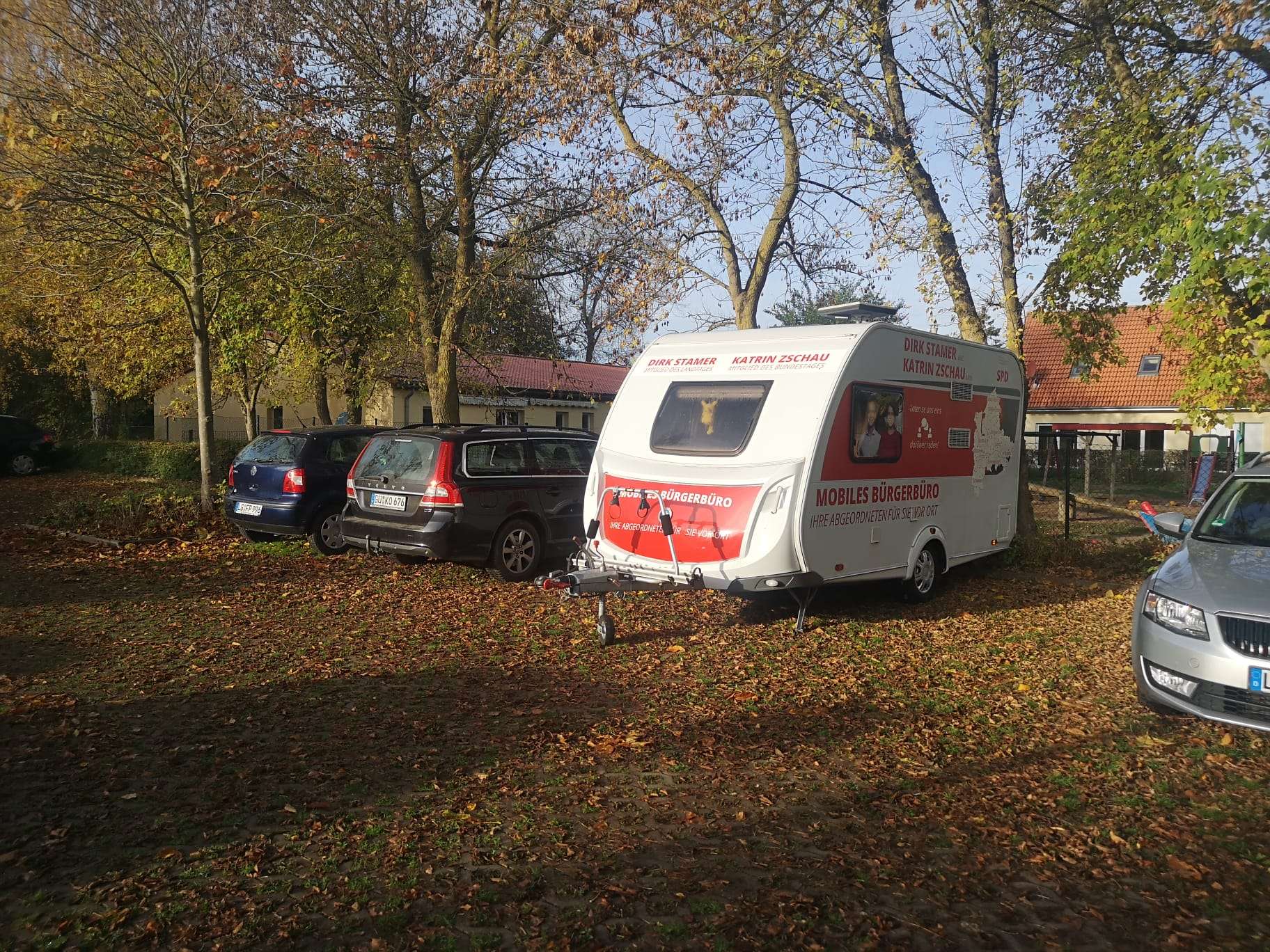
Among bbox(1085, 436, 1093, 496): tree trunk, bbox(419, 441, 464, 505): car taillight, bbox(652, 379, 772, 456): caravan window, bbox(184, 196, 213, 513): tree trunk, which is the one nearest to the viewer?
bbox(652, 379, 772, 456): caravan window

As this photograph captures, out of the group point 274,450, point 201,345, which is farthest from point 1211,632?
point 201,345

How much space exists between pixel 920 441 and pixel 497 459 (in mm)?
4478

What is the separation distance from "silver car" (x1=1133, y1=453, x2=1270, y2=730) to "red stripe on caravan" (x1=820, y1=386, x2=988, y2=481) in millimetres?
2647

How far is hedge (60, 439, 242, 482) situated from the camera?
2603 cm

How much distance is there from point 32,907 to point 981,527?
9442mm

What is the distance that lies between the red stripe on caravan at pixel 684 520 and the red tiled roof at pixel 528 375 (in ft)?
33.1

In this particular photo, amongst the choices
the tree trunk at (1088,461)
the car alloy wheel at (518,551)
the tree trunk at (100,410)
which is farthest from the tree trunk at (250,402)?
the tree trunk at (1088,461)

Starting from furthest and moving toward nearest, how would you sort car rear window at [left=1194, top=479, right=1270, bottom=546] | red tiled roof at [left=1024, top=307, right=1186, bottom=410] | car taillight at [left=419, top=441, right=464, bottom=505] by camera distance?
red tiled roof at [left=1024, top=307, right=1186, bottom=410] < car taillight at [left=419, top=441, right=464, bottom=505] < car rear window at [left=1194, top=479, right=1270, bottom=546]

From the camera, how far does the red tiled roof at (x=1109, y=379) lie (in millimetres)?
35156

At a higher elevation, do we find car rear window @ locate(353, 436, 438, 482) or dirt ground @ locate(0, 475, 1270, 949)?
car rear window @ locate(353, 436, 438, 482)

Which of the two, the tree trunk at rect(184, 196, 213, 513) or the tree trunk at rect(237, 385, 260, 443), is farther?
the tree trunk at rect(237, 385, 260, 443)

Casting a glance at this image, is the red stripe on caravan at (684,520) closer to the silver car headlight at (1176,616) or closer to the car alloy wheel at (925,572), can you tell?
the car alloy wheel at (925,572)

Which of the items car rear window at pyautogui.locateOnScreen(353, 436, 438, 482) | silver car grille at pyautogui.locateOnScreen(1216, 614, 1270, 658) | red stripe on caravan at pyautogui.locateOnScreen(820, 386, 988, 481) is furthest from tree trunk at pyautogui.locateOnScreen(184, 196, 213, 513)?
silver car grille at pyautogui.locateOnScreen(1216, 614, 1270, 658)

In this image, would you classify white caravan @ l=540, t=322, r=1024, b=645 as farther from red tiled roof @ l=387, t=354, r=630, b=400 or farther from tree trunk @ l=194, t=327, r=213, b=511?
red tiled roof @ l=387, t=354, r=630, b=400
